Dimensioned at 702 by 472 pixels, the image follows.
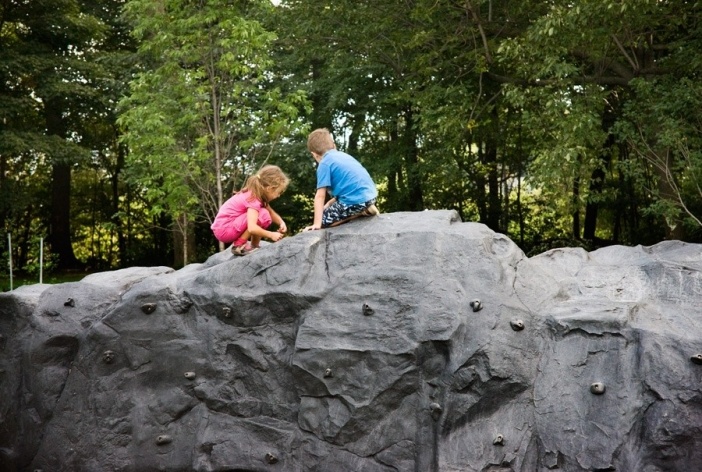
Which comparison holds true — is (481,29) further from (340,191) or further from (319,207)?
(319,207)

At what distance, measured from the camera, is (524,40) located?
1315 cm

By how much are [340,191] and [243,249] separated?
970 mm

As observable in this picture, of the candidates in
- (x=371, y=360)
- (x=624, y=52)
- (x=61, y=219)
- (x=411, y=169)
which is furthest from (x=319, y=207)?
(x=61, y=219)

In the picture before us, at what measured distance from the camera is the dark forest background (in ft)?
41.8

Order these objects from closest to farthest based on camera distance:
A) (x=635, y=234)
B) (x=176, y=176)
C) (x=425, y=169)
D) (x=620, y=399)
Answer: (x=620, y=399)
(x=176, y=176)
(x=425, y=169)
(x=635, y=234)

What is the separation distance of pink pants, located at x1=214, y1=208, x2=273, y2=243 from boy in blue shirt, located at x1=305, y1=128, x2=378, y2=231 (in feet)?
1.52

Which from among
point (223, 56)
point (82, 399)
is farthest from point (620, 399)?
point (223, 56)

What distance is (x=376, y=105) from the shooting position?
18766 mm

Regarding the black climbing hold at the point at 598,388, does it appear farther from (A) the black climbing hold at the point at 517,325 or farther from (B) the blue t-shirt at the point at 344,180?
(B) the blue t-shirt at the point at 344,180

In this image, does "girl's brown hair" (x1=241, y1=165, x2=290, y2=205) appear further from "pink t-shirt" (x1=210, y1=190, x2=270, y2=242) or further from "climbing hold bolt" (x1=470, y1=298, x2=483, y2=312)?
"climbing hold bolt" (x1=470, y1=298, x2=483, y2=312)

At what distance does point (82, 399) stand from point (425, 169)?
464 inches

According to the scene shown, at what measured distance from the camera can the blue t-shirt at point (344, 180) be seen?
6.42m

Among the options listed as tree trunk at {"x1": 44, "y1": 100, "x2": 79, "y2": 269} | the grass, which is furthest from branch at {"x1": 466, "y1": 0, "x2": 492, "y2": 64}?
tree trunk at {"x1": 44, "y1": 100, "x2": 79, "y2": 269}

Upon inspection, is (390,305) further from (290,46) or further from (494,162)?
(494,162)
